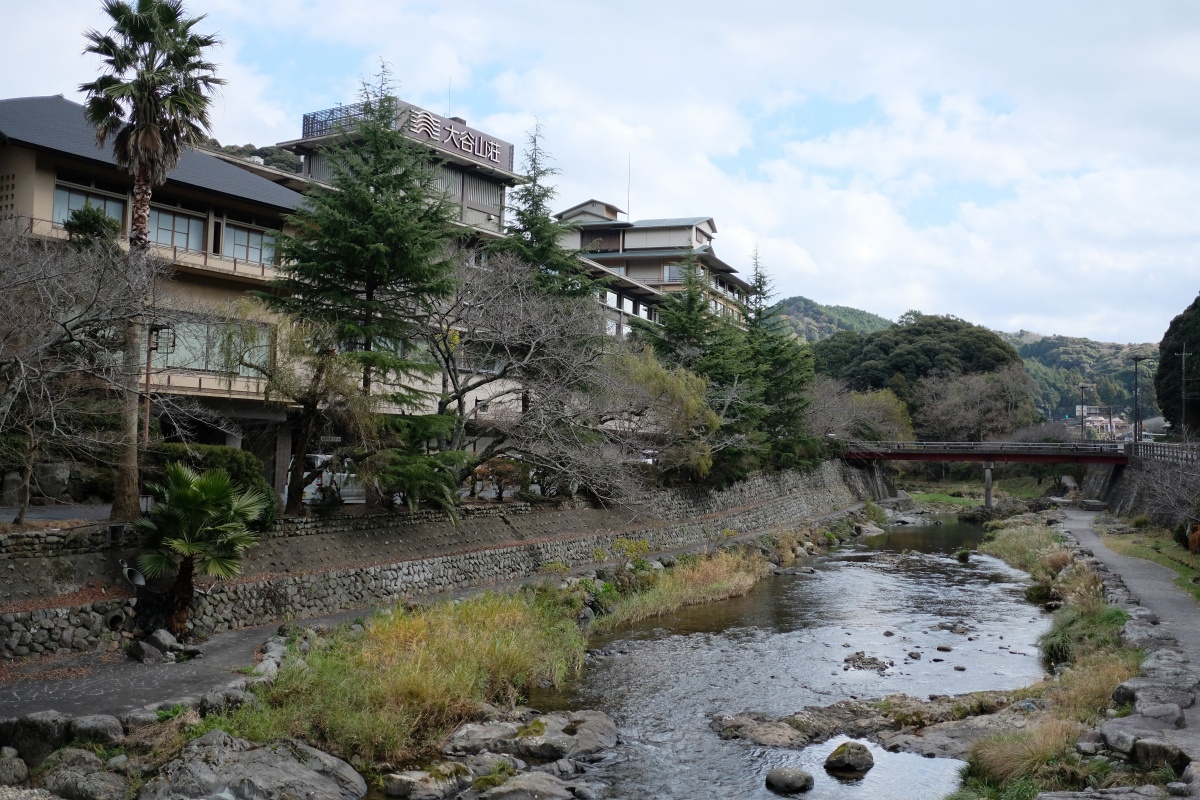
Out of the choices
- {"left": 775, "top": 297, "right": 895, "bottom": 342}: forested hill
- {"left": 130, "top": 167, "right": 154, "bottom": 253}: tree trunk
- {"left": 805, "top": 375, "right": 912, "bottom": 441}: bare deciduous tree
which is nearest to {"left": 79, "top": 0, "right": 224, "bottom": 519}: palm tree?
{"left": 130, "top": 167, "right": 154, "bottom": 253}: tree trunk

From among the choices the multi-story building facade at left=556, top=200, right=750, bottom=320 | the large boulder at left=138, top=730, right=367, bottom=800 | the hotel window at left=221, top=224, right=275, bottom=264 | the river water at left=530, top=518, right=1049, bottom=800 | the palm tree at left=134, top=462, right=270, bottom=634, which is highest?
the multi-story building facade at left=556, top=200, right=750, bottom=320

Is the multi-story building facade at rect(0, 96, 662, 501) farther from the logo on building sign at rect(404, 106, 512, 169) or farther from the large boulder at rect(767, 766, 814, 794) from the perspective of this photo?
the large boulder at rect(767, 766, 814, 794)

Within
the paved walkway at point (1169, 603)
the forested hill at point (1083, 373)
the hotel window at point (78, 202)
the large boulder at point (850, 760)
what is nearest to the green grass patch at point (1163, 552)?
the paved walkway at point (1169, 603)

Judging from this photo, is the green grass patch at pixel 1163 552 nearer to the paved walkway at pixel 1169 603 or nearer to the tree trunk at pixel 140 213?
the paved walkway at pixel 1169 603

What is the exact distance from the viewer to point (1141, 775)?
1020 centimetres

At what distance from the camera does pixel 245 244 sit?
104 ft

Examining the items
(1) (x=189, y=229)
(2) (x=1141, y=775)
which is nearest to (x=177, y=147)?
(1) (x=189, y=229)

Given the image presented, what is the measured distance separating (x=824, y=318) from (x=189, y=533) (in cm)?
16969

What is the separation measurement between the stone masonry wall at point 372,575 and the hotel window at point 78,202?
1350 cm

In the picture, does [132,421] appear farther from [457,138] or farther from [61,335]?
[457,138]

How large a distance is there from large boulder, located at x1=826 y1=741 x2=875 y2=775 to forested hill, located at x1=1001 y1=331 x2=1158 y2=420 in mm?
101033

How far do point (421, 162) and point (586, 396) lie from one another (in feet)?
28.7

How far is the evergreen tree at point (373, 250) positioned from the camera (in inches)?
883

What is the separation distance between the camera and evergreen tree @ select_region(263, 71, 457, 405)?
22422 mm
